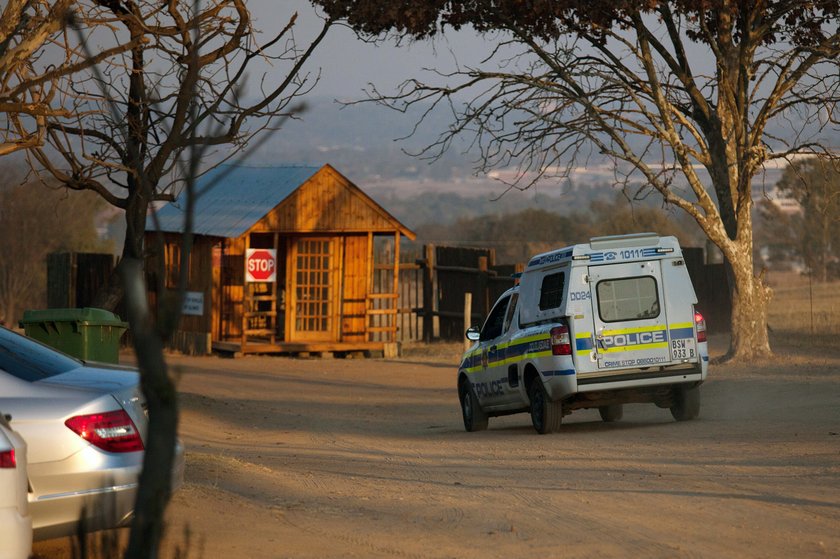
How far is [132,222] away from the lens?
12.8 meters

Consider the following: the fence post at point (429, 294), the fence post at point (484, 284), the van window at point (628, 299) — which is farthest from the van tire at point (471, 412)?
the fence post at point (429, 294)

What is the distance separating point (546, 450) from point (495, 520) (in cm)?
408

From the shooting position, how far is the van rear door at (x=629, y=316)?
13352mm

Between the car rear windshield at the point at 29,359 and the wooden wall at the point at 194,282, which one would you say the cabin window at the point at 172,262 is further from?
the car rear windshield at the point at 29,359

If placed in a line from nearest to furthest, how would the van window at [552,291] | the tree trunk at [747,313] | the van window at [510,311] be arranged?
1. the van window at [552,291]
2. the van window at [510,311]
3. the tree trunk at [747,313]

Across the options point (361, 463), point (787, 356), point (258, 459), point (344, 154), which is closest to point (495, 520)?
point (361, 463)

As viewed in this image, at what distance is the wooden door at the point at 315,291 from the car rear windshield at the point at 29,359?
1945 cm

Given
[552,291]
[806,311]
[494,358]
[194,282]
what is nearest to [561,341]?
[552,291]

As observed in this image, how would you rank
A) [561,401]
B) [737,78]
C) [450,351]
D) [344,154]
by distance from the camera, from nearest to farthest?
[561,401] < [737,78] < [450,351] < [344,154]

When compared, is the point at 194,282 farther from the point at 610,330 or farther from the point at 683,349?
the point at 683,349

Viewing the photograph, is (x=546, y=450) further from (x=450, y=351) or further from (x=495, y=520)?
(x=450, y=351)

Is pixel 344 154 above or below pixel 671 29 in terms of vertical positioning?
above

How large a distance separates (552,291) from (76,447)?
783 centimetres

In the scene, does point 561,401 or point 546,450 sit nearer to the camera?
point 546,450
